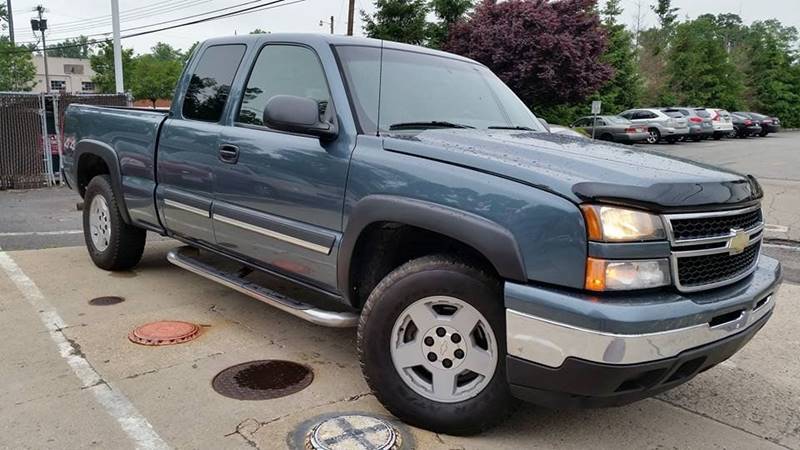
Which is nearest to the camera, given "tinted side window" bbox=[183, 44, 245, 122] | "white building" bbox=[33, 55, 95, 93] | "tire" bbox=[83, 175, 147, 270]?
"tinted side window" bbox=[183, 44, 245, 122]

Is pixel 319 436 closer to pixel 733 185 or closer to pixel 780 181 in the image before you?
pixel 733 185

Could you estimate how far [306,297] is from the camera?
527 cm

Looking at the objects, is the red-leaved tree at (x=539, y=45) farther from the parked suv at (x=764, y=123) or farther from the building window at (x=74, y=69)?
the building window at (x=74, y=69)

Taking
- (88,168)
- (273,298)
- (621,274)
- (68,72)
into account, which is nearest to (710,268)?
(621,274)

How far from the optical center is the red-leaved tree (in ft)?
76.1

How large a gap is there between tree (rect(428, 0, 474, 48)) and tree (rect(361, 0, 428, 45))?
862mm

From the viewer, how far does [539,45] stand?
75.6 ft

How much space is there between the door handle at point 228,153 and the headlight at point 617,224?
2343mm

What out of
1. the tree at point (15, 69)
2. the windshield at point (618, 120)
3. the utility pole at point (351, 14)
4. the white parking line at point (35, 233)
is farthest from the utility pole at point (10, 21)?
the white parking line at point (35, 233)

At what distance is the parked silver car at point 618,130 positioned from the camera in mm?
27094

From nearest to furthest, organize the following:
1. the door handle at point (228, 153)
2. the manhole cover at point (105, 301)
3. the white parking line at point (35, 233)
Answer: the door handle at point (228, 153) < the manhole cover at point (105, 301) < the white parking line at point (35, 233)

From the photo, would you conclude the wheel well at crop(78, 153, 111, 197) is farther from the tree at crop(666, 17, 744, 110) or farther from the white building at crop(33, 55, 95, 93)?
the white building at crop(33, 55, 95, 93)

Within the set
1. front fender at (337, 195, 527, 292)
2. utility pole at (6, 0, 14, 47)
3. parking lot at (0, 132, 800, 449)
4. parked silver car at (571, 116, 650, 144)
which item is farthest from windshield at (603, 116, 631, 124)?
utility pole at (6, 0, 14, 47)

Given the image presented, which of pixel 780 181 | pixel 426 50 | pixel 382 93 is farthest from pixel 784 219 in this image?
pixel 382 93
